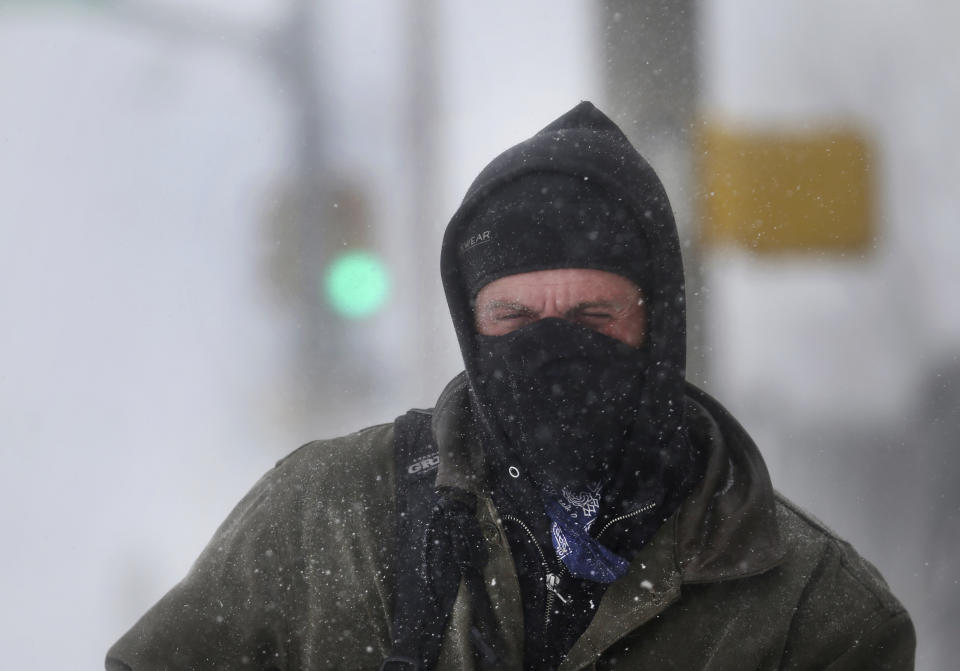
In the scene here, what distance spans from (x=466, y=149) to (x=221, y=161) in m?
1.42

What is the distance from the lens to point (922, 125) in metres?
3.94

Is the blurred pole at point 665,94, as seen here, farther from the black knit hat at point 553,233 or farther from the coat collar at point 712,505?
the coat collar at point 712,505

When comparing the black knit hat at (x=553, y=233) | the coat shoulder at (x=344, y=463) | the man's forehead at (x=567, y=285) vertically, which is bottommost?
the coat shoulder at (x=344, y=463)

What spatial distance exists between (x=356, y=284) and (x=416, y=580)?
305cm

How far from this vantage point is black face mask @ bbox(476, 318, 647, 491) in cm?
202

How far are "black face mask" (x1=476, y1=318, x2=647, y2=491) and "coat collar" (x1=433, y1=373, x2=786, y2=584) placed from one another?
4.5 inches

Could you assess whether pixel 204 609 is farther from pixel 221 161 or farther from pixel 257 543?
pixel 221 161

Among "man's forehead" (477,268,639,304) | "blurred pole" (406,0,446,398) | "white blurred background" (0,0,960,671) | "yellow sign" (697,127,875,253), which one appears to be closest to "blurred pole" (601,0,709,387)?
"white blurred background" (0,0,960,671)

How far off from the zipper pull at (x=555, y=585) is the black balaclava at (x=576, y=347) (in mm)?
144

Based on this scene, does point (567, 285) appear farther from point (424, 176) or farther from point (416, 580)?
point (424, 176)

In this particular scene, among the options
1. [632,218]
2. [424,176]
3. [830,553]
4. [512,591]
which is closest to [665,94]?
[424,176]

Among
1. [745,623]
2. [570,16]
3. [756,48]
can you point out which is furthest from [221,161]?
[745,623]

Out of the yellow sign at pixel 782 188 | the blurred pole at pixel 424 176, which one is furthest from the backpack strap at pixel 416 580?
the blurred pole at pixel 424 176

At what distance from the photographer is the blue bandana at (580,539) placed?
6.47 feet
